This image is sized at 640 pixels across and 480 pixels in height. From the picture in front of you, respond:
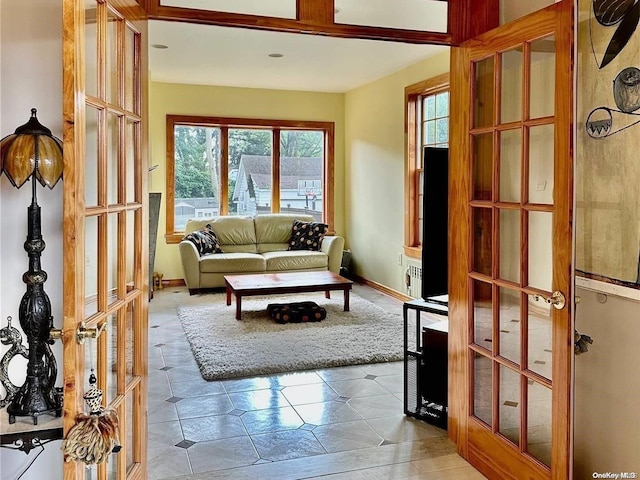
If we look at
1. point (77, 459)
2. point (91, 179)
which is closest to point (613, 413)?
point (77, 459)

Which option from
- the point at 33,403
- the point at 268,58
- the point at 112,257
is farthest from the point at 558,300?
the point at 268,58

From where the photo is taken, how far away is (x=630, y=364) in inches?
84.4

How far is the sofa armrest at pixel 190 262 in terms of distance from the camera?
696 centimetres

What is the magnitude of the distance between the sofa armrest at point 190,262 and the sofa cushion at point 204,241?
16cm

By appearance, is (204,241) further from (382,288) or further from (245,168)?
(382,288)

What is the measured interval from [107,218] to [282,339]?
10.6 feet

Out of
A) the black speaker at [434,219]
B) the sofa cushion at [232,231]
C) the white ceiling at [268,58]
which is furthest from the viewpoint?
the sofa cushion at [232,231]

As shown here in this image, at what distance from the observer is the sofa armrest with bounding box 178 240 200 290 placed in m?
6.96

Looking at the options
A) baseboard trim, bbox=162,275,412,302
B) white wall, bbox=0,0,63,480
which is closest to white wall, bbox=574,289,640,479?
white wall, bbox=0,0,63,480

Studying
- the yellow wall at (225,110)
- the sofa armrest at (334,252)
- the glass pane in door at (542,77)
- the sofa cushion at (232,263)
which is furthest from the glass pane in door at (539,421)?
the yellow wall at (225,110)

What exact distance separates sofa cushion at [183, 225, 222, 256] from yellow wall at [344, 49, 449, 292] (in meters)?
2.03

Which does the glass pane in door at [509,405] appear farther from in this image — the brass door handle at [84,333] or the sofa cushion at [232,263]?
the sofa cushion at [232,263]

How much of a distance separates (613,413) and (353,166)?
20.7 ft

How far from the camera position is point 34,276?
5.81 ft
